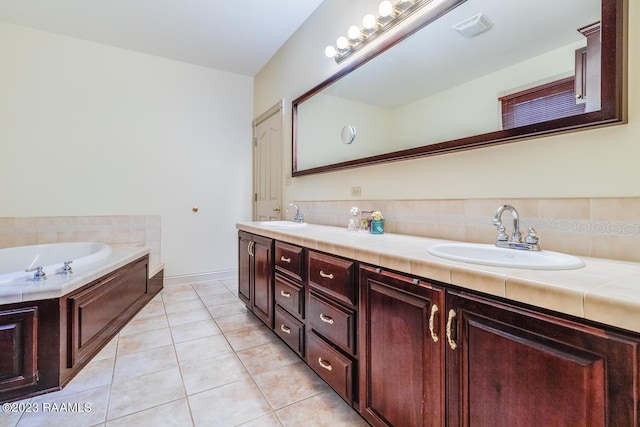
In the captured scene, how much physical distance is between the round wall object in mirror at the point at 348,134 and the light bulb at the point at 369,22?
64 cm

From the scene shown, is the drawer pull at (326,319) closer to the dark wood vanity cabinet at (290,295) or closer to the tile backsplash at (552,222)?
the dark wood vanity cabinet at (290,295)

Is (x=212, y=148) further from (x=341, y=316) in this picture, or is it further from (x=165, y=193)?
(x=341, y=316)

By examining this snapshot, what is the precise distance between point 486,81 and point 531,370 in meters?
1.19

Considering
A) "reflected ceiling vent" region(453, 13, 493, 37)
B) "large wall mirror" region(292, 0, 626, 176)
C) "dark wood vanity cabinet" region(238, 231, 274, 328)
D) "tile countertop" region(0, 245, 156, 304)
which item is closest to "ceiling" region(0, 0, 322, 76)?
"large wall mirror" region(292, 0, 626, 176)

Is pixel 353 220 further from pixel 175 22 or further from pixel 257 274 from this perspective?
pixel 175 22

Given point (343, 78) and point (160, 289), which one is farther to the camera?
point (160, 289)

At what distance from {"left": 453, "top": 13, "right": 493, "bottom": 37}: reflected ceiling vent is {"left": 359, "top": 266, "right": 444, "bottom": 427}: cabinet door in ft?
3.96

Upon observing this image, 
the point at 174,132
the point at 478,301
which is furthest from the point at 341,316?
the point at 174,132

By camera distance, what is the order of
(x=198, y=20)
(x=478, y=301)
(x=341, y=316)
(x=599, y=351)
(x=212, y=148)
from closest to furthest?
1. (x=599, y=351)
2. (x=478, y=301)
3. (x=341, y=316)
4. (x=198, y=20)
5. (x=212, y=148)

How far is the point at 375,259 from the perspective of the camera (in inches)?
44.4

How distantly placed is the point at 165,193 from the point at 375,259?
10.4 ft

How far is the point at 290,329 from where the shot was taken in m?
1.79

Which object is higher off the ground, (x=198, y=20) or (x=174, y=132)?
(x=198, y=20)

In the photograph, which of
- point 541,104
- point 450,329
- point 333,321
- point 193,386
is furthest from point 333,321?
point 541,104
